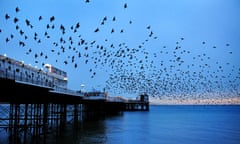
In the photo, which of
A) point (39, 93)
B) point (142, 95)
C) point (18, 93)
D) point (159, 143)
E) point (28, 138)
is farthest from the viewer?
point (142, 95)

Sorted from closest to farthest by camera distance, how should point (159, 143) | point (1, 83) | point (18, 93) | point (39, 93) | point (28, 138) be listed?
point (1, 83) < point (18, 93) < point (39, 93) < point (28, 138) < point (159, 143)

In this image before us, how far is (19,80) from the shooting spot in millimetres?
14336

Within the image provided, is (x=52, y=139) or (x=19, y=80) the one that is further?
(x=52, y=139)

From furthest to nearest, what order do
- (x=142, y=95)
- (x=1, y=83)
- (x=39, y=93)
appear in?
(x=142, y=95) < (x=39, y=93) < (x=1, y=83)

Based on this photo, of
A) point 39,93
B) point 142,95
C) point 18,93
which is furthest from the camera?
point 142,95

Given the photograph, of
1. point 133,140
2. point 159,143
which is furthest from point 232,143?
point 133,140

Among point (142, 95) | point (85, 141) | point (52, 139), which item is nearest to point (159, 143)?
point (85, 141)

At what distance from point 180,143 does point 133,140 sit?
14.3 feet

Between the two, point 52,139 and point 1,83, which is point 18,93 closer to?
point 1,83

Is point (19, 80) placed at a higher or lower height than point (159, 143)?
higher

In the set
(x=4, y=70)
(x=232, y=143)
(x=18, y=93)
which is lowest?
(x=232, y=143)

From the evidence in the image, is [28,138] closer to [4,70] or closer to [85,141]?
[85,141]

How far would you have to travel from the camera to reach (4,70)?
13.7 meters

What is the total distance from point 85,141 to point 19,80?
467 inches
